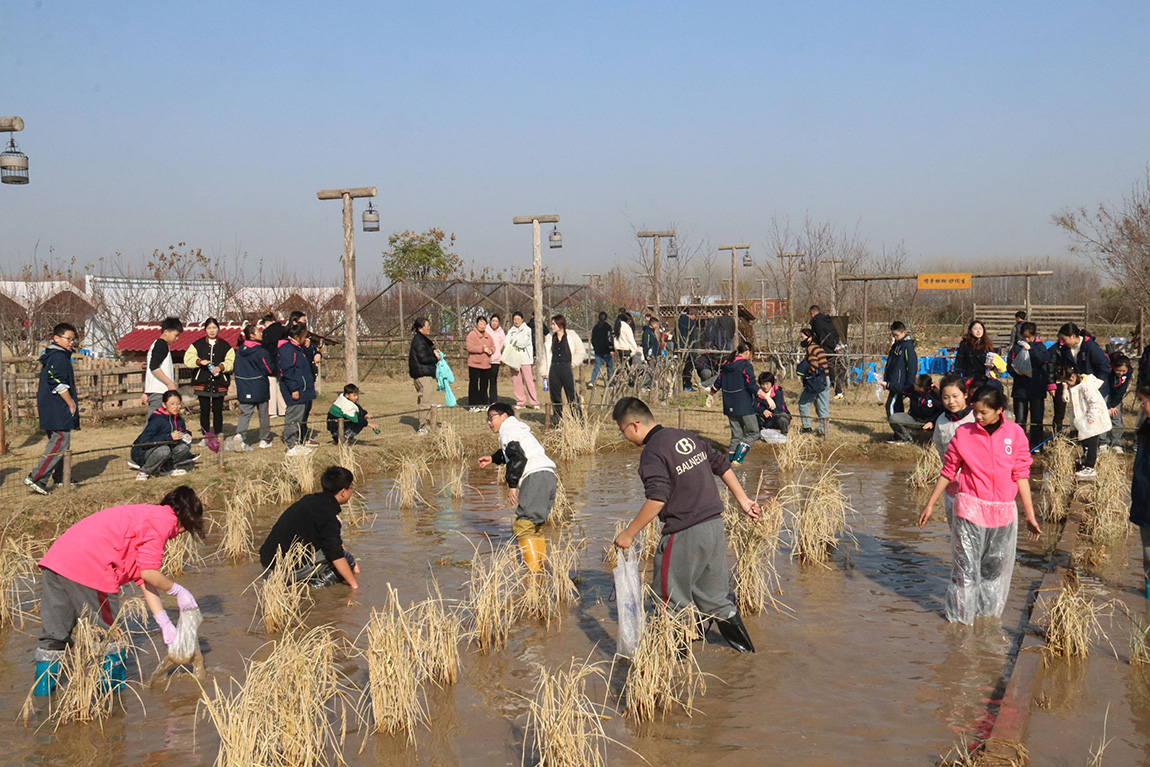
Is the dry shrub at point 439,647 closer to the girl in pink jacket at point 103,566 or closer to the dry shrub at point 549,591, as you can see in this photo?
the dry shrub at point 549,591

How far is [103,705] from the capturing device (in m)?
5.89

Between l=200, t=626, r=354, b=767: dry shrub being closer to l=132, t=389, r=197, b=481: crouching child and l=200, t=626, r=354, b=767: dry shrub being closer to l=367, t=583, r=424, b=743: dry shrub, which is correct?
l=367, t=583, r=424, b=743: dry shrub

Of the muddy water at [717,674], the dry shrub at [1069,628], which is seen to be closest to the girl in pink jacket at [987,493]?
the muddy water at [717,674]

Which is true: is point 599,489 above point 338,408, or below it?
below

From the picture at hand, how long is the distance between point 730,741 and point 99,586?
369 cm

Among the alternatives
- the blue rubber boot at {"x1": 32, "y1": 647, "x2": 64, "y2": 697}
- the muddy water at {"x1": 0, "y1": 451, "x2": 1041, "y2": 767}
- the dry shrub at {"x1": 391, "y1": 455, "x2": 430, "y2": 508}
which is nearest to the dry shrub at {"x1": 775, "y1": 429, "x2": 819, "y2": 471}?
the muddy water at {"x1": 0, "y1": 451, "x2": 1041, "y2": 767}

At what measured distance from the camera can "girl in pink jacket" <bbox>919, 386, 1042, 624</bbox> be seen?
22.5 ft

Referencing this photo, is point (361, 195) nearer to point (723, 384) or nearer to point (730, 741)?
point (723, 384)

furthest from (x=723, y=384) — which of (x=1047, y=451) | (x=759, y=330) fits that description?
(x=759, y=330)

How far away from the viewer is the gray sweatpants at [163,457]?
38.3ft

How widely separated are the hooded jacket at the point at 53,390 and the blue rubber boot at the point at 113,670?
5.82 metres

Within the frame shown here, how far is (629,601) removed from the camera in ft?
20.4

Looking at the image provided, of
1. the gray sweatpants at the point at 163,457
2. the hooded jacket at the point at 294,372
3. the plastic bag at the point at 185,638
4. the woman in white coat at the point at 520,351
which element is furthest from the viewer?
the woman in white coat at the point at 520,351

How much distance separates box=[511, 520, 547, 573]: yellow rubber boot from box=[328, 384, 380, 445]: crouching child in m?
6.20
